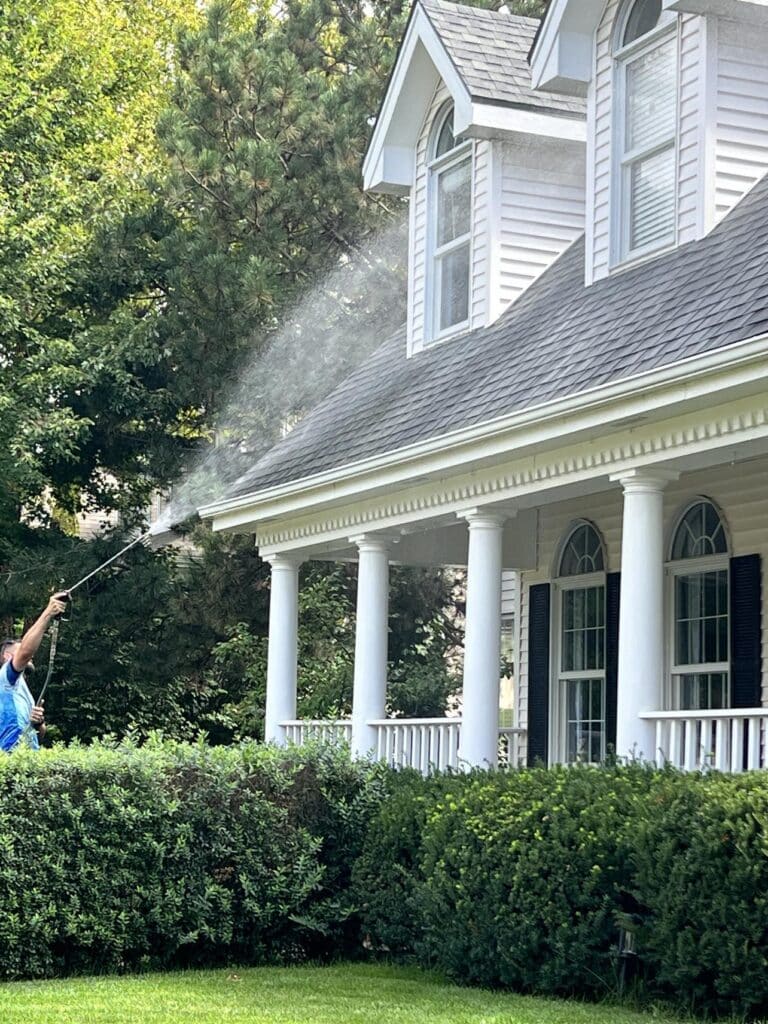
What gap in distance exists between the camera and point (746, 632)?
456 inches

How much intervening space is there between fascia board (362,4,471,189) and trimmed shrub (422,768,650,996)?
22.2 ft

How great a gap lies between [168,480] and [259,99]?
532 centimetres

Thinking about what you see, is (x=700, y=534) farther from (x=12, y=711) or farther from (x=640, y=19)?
(x=12, y=711)

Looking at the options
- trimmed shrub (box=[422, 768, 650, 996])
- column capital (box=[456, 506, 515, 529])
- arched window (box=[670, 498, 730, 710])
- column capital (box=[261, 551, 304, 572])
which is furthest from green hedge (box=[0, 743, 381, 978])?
column capital (box=[261, 551, 304, 572])

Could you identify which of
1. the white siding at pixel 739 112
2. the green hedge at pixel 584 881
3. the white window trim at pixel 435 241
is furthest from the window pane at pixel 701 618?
the white window trim at pixel 435 241

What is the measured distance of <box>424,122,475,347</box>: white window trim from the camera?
1470 cm

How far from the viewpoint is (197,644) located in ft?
72.2

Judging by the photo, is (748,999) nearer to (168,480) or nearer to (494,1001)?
(494,1001)

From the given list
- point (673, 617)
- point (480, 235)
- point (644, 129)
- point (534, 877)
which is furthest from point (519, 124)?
point (534, 877)

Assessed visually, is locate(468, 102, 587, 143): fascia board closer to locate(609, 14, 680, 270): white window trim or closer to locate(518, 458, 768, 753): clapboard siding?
locate(609, 14, 680, 270): white window trim

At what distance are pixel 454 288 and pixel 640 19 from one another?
319 centimetres

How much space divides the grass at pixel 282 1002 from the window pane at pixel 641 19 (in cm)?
728

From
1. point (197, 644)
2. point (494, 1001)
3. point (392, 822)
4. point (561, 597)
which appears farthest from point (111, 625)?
point (494, 1001)

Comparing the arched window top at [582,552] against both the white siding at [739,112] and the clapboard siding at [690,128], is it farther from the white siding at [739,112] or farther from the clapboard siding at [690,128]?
the white siding at [739,112]
